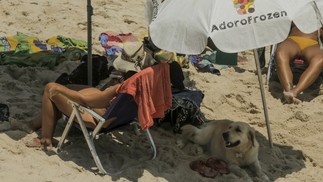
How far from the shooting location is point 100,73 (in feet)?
18.1

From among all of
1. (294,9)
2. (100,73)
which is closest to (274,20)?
(294,9)

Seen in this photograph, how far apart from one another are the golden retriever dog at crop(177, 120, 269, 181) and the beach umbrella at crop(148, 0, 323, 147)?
3.61ft

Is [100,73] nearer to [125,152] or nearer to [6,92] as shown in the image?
[6,92]

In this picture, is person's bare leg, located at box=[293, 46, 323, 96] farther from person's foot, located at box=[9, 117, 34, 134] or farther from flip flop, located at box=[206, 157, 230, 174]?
person's foot, located at box=[9, 117, 34, 134]

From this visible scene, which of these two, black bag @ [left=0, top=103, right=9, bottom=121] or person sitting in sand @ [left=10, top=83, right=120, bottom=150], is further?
black bag @ [left=0, top=103, right=9, bottom=121]

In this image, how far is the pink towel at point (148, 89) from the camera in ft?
11.4

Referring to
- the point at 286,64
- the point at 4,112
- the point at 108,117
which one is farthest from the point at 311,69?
the point at 4,112

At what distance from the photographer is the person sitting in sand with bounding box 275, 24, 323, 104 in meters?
5.70

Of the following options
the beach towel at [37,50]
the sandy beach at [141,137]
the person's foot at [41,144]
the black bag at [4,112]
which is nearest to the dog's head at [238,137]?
the sandy beach at [141,137]

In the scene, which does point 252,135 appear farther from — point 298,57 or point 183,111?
point 298,57

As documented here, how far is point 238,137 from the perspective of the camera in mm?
4117

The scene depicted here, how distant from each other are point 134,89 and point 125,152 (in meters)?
0.92

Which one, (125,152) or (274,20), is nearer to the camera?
(274,20)

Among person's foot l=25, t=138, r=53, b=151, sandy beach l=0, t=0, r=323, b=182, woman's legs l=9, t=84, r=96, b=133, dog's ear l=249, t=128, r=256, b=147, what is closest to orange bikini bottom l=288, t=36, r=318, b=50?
sandy beach l=0, t=0, r=323, b=182
